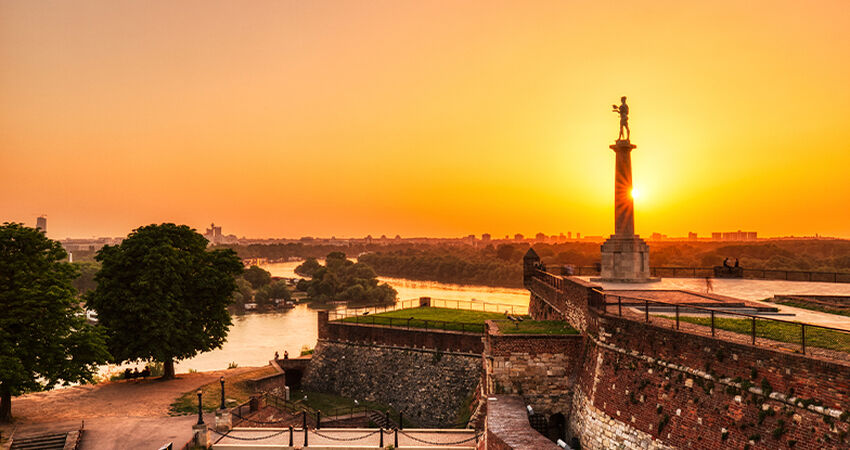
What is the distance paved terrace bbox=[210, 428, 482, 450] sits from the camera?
20734 millimetres

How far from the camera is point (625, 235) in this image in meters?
26.4

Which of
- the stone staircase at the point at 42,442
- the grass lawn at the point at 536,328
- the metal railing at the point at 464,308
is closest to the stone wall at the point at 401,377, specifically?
the metal railing at the point at 464,308

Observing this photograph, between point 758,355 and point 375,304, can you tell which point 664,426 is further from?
point 375,304

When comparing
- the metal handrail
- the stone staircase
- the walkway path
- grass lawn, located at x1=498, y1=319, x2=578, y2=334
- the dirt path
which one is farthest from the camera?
the dirt path

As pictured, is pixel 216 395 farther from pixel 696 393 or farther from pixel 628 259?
pixel 696 393

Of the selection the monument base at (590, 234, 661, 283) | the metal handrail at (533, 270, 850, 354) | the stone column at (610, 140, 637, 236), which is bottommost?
the metal handrail at (533, 270, 850, 354)

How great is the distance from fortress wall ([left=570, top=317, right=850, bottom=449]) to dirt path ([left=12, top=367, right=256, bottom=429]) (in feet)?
63.0

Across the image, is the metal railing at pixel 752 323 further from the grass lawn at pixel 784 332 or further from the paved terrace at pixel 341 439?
the paved terrace at pixel 341 439

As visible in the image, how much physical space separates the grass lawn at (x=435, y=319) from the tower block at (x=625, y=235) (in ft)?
29.1

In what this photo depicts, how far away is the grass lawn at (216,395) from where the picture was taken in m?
25.0

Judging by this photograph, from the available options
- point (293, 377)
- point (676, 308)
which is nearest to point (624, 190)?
point (676, 308)

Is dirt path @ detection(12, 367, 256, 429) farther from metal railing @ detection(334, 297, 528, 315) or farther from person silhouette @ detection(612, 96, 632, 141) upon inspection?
person silhouette @ detection(612, 96, 632, 141)

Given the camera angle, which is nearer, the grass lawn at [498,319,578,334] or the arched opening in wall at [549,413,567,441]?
the arched opening in wall at [549,413,567,441]

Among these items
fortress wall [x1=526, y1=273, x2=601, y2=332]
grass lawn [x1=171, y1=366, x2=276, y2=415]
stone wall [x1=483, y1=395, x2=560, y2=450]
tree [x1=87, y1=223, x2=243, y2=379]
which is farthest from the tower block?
tree [x1=87, y1=223, x2=243, y2=379]
